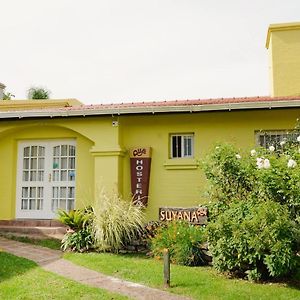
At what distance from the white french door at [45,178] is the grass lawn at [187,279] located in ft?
10.5

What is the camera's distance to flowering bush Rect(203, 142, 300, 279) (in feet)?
20.5

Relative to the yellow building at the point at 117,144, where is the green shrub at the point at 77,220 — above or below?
below

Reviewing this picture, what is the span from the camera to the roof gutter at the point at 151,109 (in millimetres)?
9461

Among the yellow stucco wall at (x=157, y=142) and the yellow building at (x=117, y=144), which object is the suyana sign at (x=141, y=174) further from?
the yellow stucco wall at (x=157, y=142)

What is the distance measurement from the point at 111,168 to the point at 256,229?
190 inches

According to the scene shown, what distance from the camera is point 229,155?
23.6 ft

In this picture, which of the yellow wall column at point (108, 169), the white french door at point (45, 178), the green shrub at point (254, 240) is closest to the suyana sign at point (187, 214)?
the green shrub at point (254, 240)

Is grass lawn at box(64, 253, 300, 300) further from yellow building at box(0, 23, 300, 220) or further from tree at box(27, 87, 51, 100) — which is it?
tree at box(27, 87, 51, 100)

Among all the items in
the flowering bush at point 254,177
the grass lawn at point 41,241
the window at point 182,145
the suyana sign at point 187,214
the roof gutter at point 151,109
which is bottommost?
the grass lawn at point 41,241

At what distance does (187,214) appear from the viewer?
852 centimetres

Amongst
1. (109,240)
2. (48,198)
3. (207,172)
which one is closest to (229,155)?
(207,172)

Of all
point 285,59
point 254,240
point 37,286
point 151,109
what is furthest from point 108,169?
point 285,59

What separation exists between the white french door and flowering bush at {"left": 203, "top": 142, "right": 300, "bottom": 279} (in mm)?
4987

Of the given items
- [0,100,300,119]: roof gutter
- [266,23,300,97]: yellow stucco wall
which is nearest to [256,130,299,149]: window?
[0,100,300,119]: roof gutter
